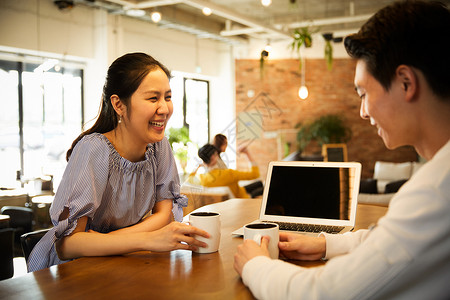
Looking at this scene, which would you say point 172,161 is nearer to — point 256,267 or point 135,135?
point 135,135

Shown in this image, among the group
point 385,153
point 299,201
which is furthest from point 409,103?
point 385,153

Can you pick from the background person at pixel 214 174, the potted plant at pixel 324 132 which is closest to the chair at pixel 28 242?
the background person at pixel 214 174

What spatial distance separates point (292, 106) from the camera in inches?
396

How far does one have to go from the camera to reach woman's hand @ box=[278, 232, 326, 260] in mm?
1249

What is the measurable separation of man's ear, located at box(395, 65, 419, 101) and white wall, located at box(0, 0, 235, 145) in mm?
6381

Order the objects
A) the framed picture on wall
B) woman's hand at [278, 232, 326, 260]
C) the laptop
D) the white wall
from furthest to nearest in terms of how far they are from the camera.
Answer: the framed picture on wall, the white wall, the laptop, woman's hand at [278, 232, 326, 260]

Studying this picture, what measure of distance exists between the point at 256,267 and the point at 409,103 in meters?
0.46

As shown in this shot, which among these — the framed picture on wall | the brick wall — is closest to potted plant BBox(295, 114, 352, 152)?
the brick wall

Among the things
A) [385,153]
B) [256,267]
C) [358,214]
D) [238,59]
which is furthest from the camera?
[238,59]

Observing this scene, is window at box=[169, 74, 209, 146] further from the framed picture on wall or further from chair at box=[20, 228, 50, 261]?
chair at box=[20, 228, 50, 261]

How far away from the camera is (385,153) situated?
9.61 meters

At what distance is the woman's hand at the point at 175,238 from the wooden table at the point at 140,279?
0.03m

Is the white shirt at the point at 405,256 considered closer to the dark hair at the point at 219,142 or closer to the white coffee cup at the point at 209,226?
the white coffee cup at the point at 209,226

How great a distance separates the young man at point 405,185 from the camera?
71cm
